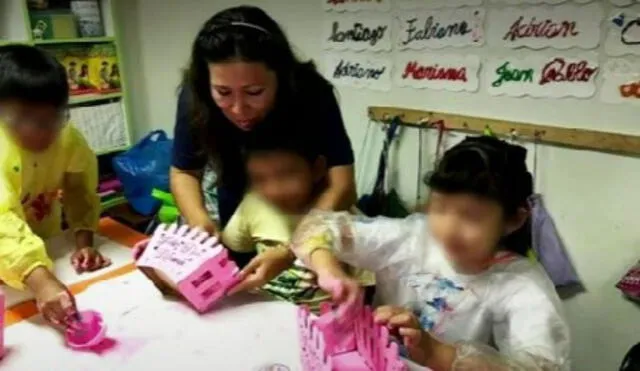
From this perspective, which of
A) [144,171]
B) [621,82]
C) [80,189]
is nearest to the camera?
[80,189]

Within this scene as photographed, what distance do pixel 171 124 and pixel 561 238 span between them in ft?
6.27

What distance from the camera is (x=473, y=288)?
39.6 inches

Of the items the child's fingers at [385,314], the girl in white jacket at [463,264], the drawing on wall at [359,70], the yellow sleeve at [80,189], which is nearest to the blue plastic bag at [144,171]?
the drawing on wall at [359,70]

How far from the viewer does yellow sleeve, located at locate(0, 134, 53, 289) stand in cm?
113

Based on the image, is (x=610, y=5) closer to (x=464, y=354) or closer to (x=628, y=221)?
(x=628, y=221)

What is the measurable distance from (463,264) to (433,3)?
1101mm

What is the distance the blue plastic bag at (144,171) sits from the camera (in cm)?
262

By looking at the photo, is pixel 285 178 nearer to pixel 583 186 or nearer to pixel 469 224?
pixel 469 224

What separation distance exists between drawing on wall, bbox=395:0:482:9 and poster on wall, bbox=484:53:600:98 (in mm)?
181

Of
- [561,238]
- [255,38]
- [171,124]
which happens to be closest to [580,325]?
[561,238]

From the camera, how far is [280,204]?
1300mm

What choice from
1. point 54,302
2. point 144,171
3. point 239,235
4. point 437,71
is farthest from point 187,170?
point 144,171

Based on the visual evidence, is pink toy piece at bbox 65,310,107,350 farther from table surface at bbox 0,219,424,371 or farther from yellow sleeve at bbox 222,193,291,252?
yellow sleeve at bbox 222,193,291,252

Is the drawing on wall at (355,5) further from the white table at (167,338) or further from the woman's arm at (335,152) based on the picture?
the white table at (167,338)
